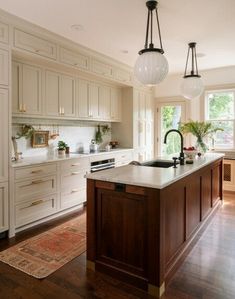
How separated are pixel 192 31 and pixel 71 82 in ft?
6.96

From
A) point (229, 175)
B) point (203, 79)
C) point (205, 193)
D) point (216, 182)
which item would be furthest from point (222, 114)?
point (205, 193)

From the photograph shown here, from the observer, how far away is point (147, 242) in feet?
6.44

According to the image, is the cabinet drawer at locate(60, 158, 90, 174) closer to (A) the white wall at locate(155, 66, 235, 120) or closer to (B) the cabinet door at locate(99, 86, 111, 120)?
(B) the cabinet door at locate(99, 86, 111, 120)

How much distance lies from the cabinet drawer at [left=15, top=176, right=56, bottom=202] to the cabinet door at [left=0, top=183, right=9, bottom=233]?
154 millimetres

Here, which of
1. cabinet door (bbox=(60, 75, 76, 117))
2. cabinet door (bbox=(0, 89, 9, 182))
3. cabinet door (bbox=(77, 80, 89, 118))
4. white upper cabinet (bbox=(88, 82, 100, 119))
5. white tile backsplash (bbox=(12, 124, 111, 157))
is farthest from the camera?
white upper cabinet (bbox=(88, 82, 100, 119))

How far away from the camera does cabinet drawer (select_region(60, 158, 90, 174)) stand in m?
3.73

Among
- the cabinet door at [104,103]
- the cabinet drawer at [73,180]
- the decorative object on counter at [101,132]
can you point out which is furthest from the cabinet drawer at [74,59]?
the cabinet drawer at [73,180]

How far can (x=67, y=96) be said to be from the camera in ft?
13.8

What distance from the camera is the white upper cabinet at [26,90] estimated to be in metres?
3.34

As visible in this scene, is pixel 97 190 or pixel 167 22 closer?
pixel 97 190

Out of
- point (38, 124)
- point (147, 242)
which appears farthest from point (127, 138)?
point (147, 242)

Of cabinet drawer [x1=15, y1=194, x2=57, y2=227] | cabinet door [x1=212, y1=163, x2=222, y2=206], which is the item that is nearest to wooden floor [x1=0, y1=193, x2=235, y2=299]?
cabinet drawer [x1=15, y1=194, x2=57, y2=227]

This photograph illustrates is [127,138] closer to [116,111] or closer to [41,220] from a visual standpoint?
[116,111]

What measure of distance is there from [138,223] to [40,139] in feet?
8.67
